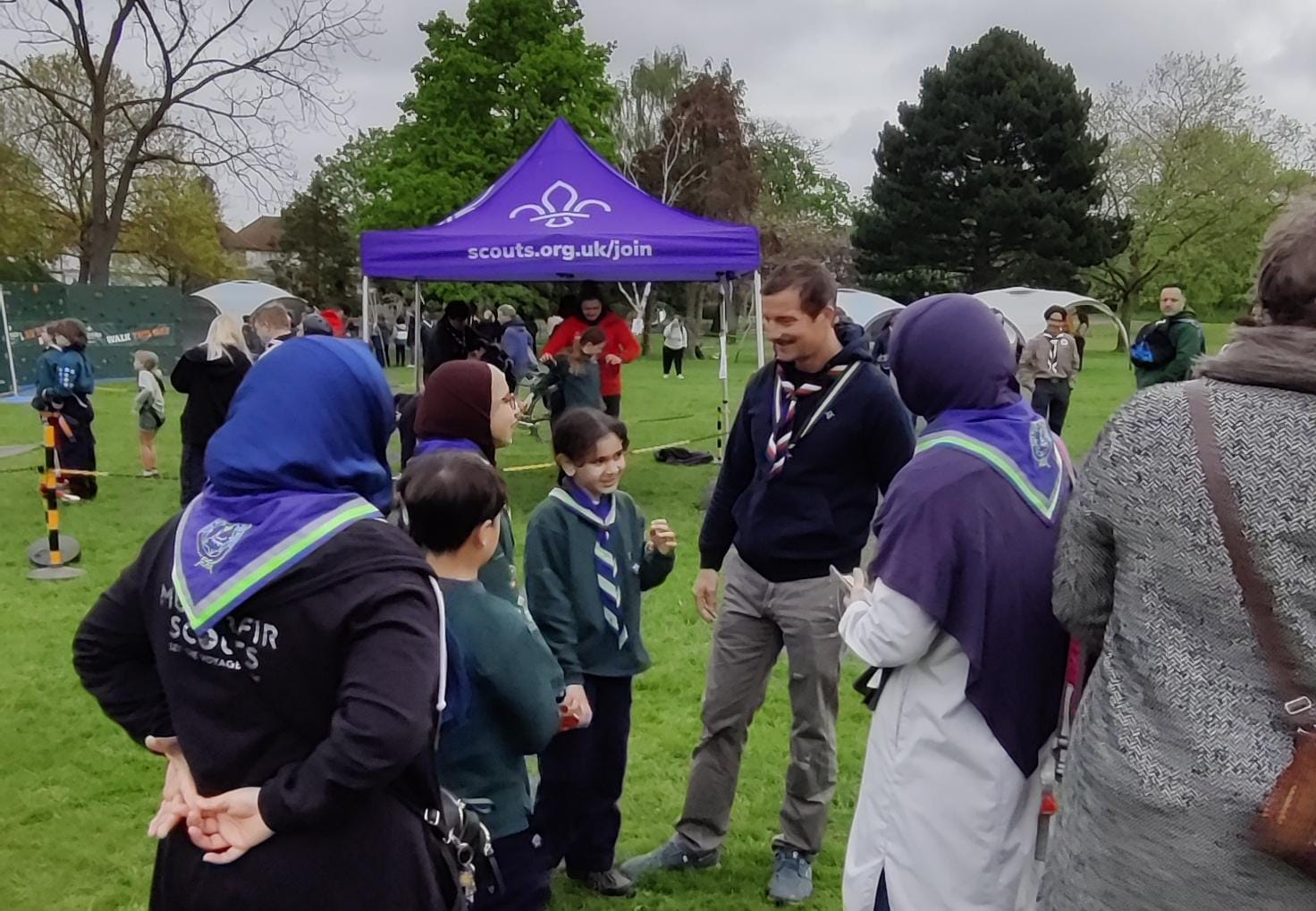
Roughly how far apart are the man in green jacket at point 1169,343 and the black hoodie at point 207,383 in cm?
800

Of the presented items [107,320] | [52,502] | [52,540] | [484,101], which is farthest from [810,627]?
[484,101]

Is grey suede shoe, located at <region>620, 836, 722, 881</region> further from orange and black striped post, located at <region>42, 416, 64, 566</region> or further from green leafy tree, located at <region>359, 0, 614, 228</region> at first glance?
green leafy tree, located at <region>359, 0, 614, 228</region>

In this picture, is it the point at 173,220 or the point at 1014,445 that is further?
the point at 173,220

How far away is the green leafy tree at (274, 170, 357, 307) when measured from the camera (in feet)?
168

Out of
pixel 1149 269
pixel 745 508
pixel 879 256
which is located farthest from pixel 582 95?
pixel 745 508

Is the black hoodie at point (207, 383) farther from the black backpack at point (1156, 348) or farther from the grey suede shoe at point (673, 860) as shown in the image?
the black backpack at point (1156, 348)

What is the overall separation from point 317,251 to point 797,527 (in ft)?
169

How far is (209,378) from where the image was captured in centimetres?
772

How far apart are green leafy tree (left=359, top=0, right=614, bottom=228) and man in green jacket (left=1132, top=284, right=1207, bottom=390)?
2848cm

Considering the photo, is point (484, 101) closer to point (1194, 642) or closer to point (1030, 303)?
point (1030, 303)

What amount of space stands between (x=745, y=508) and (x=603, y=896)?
1.38 meters

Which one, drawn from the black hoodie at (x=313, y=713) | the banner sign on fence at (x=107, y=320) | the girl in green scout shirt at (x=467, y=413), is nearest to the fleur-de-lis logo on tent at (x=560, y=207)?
the girl in green scout shirt at (x=467, y=413)

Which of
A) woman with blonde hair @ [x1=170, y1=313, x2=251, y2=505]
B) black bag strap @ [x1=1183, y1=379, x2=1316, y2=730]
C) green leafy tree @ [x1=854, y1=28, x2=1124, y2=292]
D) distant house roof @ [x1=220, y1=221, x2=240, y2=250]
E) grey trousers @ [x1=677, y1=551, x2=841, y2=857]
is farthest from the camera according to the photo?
distant house roof @ [x1=220, y1=221, x2=240, y2=250]

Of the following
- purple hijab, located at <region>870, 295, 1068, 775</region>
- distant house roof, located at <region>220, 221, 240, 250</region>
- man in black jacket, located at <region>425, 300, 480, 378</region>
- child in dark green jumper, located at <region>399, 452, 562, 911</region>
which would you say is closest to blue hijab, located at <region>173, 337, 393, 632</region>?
child in dark green jumper, located at <region>399, 452, 562, 911</region>
